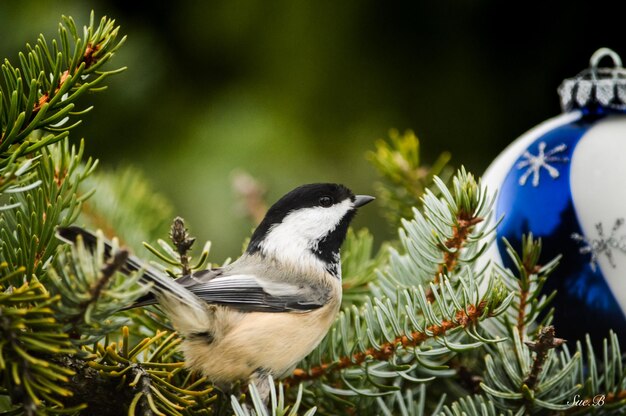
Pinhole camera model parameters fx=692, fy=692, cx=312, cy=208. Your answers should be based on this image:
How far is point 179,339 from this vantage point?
0.62 metres

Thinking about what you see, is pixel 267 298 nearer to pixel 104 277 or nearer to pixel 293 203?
pixel 293 203

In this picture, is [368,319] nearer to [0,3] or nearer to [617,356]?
[617,356]

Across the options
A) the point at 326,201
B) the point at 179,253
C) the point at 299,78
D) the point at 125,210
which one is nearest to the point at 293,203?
the point at 326,201

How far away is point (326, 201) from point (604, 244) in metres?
0.33

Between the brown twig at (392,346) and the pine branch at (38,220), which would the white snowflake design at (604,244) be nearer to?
the brown twig at (392,346)

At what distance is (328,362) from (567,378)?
23 cm

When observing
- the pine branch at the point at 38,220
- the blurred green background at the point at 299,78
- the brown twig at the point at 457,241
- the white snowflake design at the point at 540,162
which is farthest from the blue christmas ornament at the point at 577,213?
the blurred green background at the point at 299,78

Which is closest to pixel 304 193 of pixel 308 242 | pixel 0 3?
pixel 308 242

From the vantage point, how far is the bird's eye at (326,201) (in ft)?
2.82

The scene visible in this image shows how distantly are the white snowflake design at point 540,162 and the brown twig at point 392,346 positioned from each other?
0.72 feet

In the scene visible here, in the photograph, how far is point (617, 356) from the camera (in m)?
0.67

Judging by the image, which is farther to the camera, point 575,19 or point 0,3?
point 575,19

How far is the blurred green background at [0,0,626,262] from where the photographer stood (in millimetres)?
1453

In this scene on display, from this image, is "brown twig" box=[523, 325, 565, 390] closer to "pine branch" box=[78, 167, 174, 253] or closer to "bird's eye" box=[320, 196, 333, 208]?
"bird's eye" box=[320, 196, 333, 208]
